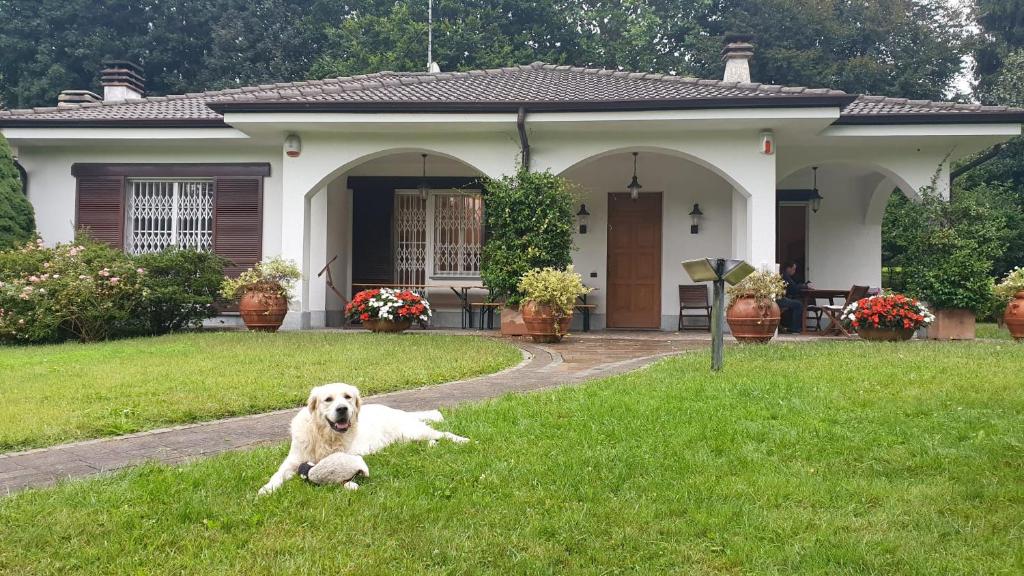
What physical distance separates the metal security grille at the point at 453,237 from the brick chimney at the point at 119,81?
7.46 meters

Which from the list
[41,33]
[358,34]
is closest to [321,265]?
[358,34]

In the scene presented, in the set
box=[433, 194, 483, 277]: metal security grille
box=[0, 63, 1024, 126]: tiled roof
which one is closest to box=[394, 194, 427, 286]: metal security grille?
box=[433, 194, 483, 277]: metal security grille

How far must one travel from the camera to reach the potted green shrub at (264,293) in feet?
34.2

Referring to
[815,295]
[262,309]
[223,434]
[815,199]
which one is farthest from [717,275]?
[815,199]

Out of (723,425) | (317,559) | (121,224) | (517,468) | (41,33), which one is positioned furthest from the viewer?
(41,33)

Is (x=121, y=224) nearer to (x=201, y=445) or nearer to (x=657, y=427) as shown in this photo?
(x=201, y=445)

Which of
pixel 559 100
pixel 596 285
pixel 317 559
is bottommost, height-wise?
pixel 317 559

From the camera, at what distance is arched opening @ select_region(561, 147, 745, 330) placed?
42.6ft

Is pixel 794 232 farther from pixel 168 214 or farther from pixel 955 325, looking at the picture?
pixel 168 214

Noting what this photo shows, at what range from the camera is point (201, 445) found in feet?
13.9

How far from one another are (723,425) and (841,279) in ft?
33.8

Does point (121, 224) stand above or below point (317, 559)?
above

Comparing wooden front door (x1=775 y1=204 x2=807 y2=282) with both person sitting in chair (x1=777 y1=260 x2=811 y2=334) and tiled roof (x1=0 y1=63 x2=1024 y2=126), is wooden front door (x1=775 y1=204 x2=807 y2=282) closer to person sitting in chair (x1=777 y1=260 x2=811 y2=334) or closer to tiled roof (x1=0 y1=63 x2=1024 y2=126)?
person sitting in chair (x1=777 y1=260 x2=811 y2=334)

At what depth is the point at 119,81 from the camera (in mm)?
15320
